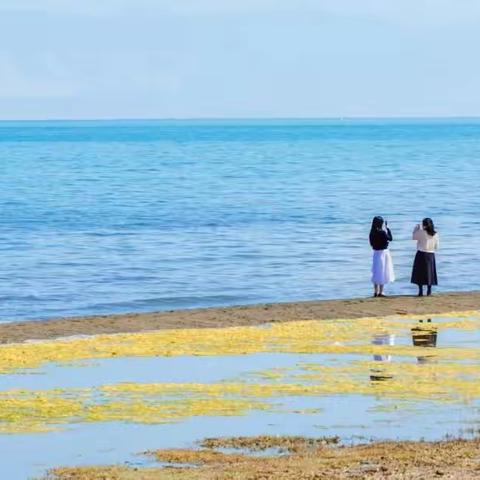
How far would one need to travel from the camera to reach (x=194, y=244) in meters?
61.4

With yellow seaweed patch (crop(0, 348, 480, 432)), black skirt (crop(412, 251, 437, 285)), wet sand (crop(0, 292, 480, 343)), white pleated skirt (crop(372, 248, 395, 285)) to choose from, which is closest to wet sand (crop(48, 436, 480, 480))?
yellow seaweed patch (crop(0, 348, 480, 432))

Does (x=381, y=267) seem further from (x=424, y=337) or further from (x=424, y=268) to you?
(x=424, y=337)

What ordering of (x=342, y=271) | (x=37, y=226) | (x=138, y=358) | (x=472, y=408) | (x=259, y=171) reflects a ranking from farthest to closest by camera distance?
1. (x=259, y=171)
2. (x=37, y=226)
3. (x=342, y=271)
4. (x=138, y=358)
5. (x=472, y=408)

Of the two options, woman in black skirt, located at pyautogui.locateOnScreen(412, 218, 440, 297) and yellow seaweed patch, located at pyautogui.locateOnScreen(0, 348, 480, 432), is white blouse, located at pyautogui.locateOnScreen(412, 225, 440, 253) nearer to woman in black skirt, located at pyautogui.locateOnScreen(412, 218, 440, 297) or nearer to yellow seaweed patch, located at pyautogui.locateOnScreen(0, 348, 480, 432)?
woman in black skirt, located at pyautogui.locateOnScreen(412, 218, 440, 297)

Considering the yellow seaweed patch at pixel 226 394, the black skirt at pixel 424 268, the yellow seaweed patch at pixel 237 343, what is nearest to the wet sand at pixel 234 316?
the black skirt at pixel 424 268

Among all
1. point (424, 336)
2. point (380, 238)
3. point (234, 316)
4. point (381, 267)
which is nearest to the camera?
point (424, 336)

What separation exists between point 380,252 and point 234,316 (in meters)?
4.10

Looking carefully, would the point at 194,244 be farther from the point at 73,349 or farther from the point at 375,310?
the point at 73,349

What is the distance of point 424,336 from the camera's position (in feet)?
91.9

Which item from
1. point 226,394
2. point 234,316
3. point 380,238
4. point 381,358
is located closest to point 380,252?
point 380,238

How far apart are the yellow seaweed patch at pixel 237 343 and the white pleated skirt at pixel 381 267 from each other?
427 cm

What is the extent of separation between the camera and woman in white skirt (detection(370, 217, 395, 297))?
34312mm

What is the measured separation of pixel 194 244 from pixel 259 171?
277 feet

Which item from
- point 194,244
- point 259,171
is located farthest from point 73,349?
point 259,171
